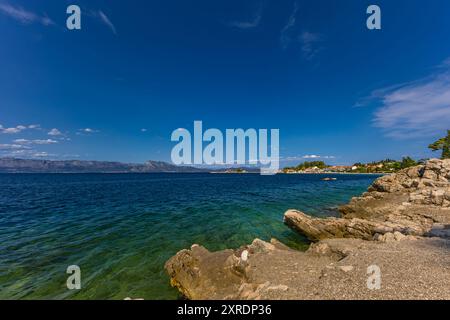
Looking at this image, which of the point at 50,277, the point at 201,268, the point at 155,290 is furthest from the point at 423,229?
the point at 50,277

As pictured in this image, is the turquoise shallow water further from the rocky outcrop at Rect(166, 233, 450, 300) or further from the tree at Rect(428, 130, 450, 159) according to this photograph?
the tree at Rect(428, 130, 450, 159)

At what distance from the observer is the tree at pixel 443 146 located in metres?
69.1

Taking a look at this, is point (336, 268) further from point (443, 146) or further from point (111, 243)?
point (443, 146)

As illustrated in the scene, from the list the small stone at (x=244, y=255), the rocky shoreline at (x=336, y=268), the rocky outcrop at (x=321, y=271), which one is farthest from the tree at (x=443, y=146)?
the small stone at (x=244, y=255)

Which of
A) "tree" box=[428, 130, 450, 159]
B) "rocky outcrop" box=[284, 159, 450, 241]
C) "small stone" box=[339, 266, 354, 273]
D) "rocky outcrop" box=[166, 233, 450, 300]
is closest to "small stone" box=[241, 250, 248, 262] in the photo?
"rocky outcrop" box=[166, 233, 450, 300]

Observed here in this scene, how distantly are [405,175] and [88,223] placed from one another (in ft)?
168

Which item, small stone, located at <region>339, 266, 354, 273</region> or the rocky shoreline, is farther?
small stone, located at <region>339, 266, 354, 273</region>

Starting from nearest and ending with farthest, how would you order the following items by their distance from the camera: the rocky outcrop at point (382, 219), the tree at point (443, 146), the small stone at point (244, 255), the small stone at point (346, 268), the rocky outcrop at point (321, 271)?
the rocky outcrop at point (321, 271)
the small stone at point (346, 268)
the small stone at point (244, 255)
the rocky outcrop at point (382, 219)
the tree at point (443, 146)

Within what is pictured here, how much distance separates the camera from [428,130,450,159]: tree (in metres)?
69.1

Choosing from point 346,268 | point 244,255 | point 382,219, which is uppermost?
point 346,268

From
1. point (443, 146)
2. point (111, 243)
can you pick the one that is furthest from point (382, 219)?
point (443, 146)

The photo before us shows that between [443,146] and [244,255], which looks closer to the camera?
[244,255]

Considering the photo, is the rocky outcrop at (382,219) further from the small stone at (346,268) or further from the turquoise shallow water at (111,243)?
the small stone at (346,268)

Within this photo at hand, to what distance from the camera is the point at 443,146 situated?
70.3 meters
